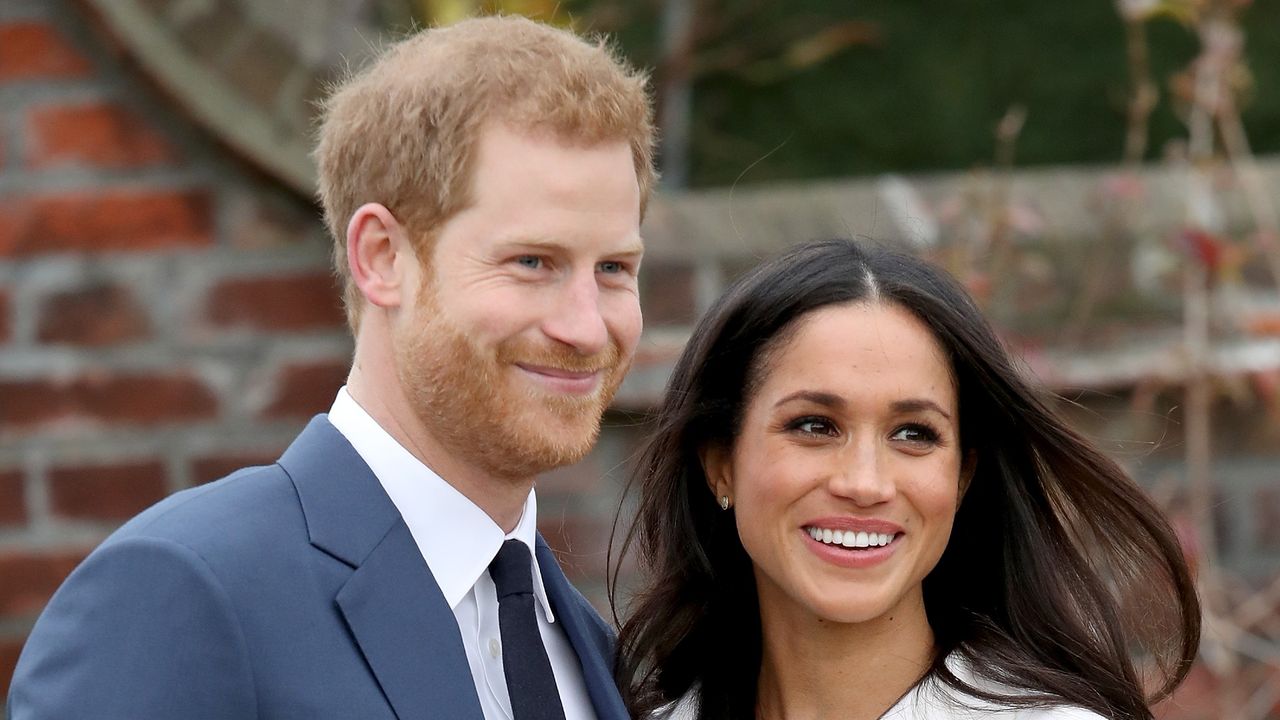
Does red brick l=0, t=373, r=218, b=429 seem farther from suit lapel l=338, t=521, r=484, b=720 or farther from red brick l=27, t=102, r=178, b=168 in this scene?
suit lapel l=338, t=521, r=484, b=720

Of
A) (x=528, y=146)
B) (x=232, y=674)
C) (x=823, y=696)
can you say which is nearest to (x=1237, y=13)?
(x=823, y=696)

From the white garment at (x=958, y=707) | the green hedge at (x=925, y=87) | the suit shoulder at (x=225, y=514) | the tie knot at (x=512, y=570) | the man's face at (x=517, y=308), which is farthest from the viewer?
the green hedge at (x=925, y=87)

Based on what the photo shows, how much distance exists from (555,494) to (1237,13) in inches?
94.5

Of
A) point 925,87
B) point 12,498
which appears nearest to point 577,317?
point 12,498

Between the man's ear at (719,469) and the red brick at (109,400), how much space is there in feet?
3.59

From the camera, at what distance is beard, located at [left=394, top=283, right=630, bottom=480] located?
245 centimetres

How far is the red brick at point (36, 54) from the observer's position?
3.53 m

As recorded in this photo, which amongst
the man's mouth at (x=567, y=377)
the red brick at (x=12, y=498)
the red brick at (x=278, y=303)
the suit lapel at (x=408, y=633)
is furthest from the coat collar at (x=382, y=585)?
the red brick at (x=12, y=498)

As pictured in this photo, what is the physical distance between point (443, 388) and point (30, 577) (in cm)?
151

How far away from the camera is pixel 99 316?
360 cm

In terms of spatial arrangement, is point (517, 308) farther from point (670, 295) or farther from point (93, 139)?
point (670, 295)

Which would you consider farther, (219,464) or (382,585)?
(219,464)

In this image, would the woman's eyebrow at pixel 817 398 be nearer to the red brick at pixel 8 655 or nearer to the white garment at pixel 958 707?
the white garment at pixel 958 707

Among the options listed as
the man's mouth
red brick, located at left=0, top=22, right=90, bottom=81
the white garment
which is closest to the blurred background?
red brick, located at left=0, top=22, right=90, bottom=81
